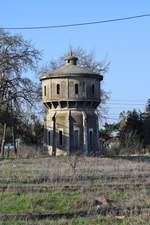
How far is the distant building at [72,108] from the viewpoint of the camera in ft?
218

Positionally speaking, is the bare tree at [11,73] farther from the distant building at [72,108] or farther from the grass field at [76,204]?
the grass field at [76,204]

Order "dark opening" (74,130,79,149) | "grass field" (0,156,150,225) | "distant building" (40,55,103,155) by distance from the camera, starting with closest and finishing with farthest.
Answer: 1. "grass field" (0,156,150,225)
2. "distant building" (40,55,103,155)
3. "dark opening" (74,130,79,149)

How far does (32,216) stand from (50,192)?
5.81 meters

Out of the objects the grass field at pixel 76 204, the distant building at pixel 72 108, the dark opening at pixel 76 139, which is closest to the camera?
the grass field at pixel 76 204

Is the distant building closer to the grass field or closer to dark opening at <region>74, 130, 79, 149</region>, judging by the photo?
dark opening at <region>74, 130, 79, 149</region>

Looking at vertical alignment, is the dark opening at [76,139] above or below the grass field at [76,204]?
above

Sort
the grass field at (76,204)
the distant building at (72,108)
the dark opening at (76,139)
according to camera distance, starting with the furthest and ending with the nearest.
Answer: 1. the dark opening at (76,139)
2. the distant building at (72,108)
3. the grass field at (76,204)

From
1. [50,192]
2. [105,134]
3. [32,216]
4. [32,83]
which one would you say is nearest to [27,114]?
[32,83]

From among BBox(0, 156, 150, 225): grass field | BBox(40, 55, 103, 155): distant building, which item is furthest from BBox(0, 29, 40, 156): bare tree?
BBox(0, 156, 150, 225): grass field

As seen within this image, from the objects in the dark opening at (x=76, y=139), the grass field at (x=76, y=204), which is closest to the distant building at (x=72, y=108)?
the dark opening at (x=76, y=139)

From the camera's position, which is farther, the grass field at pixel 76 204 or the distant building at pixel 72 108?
the distant building at pixel 72 108

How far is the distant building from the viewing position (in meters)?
66.6

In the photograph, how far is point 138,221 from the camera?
1338 cm

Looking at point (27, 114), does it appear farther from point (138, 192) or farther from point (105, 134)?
point (138, 192)
